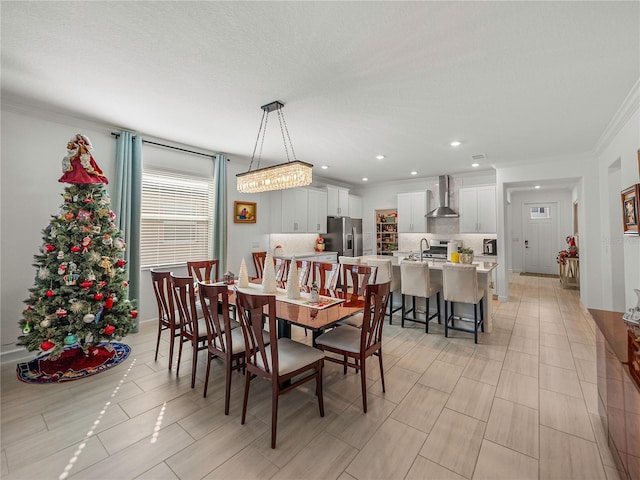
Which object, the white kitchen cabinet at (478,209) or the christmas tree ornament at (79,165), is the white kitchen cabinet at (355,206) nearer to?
the white kitchen cabinet at (478,209)

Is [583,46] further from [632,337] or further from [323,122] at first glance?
[323,122]

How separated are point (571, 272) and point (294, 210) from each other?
6555mm

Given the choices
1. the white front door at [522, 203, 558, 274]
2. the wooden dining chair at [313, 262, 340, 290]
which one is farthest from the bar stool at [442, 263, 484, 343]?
the white front door at [522, 203, 558, 274]

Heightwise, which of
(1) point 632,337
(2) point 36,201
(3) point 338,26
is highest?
(3) point 338,26

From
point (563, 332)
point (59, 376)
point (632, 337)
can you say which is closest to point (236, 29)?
point (632, 337)

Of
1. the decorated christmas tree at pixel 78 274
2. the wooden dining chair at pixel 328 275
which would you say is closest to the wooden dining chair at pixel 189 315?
the decorated christmas tree at pixel 78 274

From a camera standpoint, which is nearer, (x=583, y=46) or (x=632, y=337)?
(x=632, y=337)

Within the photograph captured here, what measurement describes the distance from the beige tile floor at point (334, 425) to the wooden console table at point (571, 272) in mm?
4439

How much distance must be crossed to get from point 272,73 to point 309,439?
112 inches

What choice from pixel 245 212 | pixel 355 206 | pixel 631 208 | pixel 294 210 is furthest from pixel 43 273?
pixel 355 206

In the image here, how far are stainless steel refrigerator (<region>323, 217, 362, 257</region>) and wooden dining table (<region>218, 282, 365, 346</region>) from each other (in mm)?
3793

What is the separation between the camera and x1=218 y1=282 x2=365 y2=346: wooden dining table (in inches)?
81.5

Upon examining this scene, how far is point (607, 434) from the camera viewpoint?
71.2 inches

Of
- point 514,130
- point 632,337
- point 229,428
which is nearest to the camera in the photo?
point 632,337
